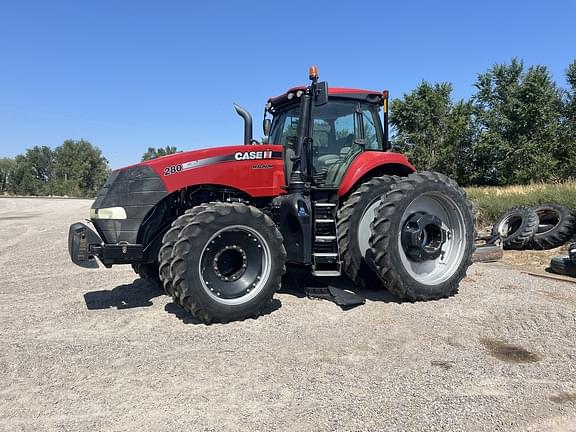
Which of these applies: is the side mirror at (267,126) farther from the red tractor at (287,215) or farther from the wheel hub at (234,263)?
the wheel hub at (234,263)

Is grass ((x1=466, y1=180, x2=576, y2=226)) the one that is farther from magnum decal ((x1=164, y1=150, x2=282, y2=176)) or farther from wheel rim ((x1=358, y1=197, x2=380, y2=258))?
magnum decal ((x1=164, y1=150, x2=282, y2=176))

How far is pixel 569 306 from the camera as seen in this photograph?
5074 mm

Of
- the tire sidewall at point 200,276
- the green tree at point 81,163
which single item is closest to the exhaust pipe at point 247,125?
the tire sidewall at point 200,276

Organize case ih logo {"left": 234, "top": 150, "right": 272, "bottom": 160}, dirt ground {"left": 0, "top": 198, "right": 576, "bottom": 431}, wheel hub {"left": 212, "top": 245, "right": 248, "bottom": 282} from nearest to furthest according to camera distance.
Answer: dirt ground {"left": 0, "top": 198, "right": 576, "bottom": 431}
wheel hub {"left": 212, "top": 245, "right": 248, "bottom": 282}
case ih logo {"left": 234, "top": 150, "right": 272, "bottom": 160}

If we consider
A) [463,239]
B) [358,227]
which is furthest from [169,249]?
[463,239]

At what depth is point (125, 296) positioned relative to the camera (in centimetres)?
585

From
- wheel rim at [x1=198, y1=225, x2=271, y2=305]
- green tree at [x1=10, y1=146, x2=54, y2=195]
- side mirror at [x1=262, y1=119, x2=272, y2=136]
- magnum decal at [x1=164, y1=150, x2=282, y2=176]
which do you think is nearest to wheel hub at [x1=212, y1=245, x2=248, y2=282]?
wheel rim at [x1=198, y1=225, x2=271, y2=305]

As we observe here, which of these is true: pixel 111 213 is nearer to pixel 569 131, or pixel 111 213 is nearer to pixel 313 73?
pixel 313 73

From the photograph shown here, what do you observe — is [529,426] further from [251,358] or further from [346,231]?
[346,231]

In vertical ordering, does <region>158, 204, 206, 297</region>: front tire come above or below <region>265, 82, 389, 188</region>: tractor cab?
below

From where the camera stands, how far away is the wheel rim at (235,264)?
4.59 meters

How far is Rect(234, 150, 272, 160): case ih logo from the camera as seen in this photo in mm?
5216

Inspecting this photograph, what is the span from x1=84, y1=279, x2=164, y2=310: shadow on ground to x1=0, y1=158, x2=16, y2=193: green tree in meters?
77.7

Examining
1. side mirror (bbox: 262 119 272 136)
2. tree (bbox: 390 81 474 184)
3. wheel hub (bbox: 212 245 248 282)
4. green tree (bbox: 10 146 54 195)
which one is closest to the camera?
wheel hub (bbox: 212 245 248 282)
